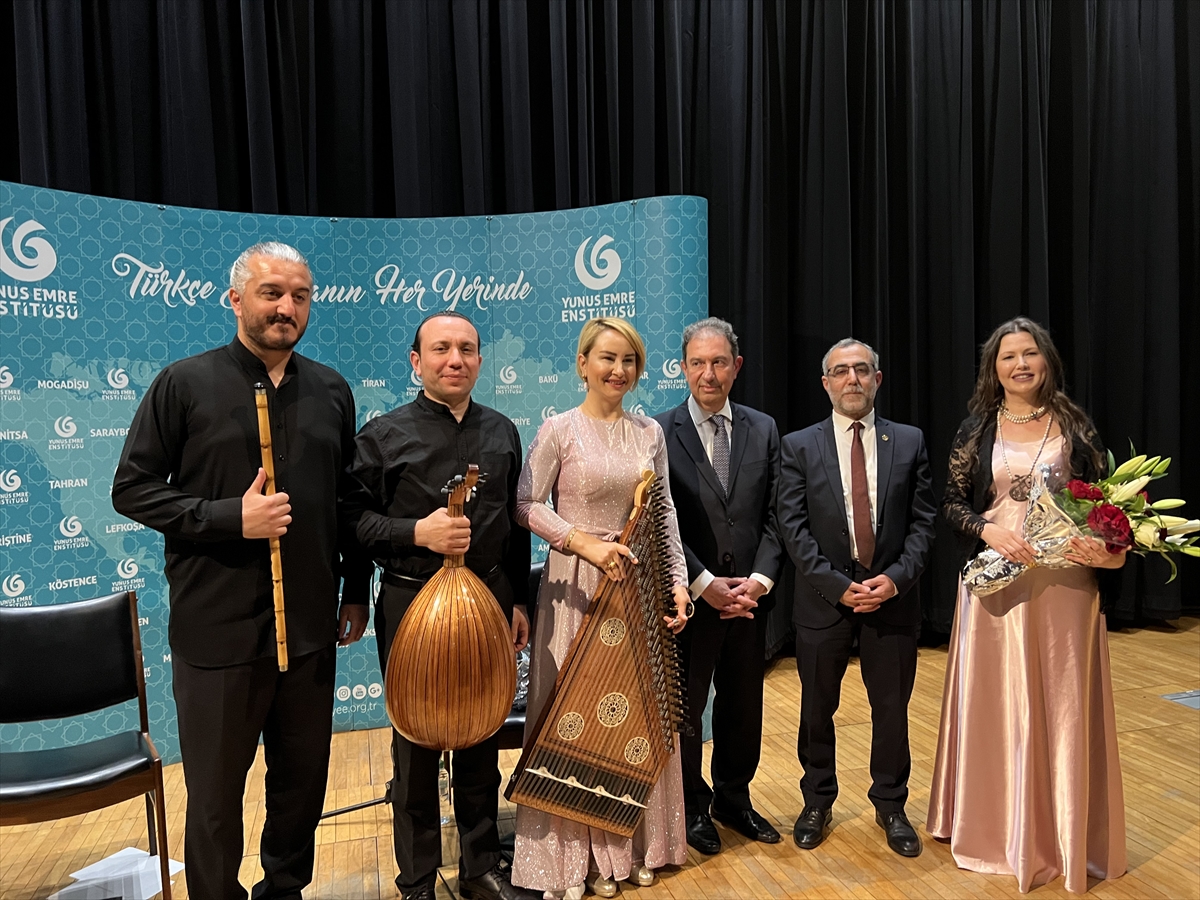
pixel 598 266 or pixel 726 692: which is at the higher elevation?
pixel 598 266

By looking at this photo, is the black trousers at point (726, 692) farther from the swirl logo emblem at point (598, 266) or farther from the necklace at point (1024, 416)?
the swirl logo emblem at point (598, 266)

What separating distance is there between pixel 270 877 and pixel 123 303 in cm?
247

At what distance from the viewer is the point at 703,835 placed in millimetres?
2910

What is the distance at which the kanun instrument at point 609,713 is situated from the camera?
246 cm

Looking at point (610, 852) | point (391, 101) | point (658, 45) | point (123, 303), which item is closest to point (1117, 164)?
point (658, 45)

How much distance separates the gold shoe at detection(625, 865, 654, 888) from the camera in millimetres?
2670

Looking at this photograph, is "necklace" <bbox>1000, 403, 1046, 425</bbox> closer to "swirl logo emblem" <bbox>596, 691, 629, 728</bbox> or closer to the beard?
"swirl logo emblem" <bbox>596, 691, 629, 728</bbox>

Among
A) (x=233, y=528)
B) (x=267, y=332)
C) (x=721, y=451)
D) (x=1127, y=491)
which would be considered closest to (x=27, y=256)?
(x=267, y=332)

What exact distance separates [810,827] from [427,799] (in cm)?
136

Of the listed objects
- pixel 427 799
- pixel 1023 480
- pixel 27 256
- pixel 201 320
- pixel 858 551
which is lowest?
pixel 427 799

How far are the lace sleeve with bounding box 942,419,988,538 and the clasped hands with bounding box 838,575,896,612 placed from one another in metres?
0.30

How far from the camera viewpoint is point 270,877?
7.68 ft

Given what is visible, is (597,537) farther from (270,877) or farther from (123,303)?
(123,303)

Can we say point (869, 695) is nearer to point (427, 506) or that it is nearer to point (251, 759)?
point (427, 506)
